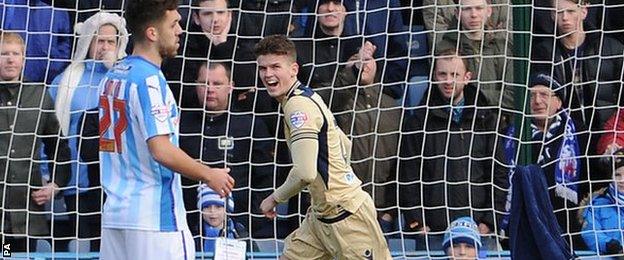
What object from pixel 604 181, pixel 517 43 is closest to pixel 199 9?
pixel 517 43

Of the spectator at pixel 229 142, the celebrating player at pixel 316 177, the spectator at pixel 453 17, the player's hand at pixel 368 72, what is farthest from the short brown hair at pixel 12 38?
the spectator at pixel 453 17

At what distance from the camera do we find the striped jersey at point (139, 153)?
5.65 metres

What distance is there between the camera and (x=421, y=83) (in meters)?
9.15

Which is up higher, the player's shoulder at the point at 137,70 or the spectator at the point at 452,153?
the player's shoulder at the point at 137,70

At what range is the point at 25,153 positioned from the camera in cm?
907

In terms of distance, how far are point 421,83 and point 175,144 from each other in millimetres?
3670

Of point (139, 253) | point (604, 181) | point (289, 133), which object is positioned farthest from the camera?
point (604, 181)

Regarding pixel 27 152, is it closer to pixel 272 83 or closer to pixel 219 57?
pixel 219 57

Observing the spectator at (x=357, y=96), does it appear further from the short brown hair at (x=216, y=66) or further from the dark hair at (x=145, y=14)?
the dark hair at (x=145, y=14)

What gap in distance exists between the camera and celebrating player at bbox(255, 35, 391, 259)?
7.03 metres

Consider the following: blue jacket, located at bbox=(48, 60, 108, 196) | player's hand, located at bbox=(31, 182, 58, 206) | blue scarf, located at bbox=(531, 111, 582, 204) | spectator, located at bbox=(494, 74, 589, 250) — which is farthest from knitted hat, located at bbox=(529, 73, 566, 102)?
player's hand, located at bbox=(31, 182, 58, 206)

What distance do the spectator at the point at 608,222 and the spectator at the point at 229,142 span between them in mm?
1945

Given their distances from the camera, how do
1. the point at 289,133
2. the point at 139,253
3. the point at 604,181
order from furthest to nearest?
the point at 604,181, the point at 289,133, the point at 139,253

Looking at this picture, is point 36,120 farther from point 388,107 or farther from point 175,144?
point 175,144
